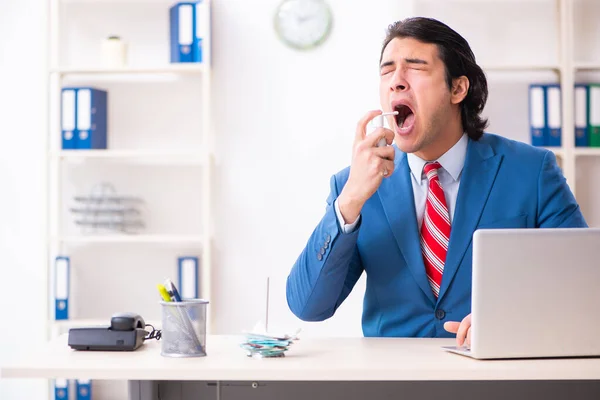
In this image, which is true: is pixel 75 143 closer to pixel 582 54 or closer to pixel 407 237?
pixel 407 237

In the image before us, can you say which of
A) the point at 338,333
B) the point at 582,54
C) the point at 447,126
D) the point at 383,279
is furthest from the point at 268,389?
the point at 582,54

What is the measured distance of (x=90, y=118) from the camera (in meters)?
3.55

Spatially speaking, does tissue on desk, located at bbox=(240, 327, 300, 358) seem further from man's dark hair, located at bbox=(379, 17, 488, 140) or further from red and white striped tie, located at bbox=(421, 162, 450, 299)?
man's dark hair, located at bbox=(379, 17, 488, 140)

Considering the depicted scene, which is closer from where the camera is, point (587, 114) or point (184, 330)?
point (184, 330)

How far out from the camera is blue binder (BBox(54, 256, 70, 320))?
3.55m

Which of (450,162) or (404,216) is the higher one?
(450,162)

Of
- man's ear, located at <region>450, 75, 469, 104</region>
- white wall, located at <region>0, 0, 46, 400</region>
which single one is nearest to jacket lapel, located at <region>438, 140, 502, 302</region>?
man's ear, located at <region>450, 75, 469, 104</region>

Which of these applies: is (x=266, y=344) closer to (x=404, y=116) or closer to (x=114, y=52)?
(x=404, y=116)

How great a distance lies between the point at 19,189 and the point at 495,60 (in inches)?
94.7

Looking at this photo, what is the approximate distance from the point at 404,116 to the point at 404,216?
29cm

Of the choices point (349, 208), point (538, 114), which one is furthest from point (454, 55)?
point (538, 114)

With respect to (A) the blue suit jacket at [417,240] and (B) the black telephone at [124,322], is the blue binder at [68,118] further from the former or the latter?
(B) the black telephone at [124,322]

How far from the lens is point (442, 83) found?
2.05m

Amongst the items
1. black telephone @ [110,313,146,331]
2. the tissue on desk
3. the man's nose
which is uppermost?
the man's nose
